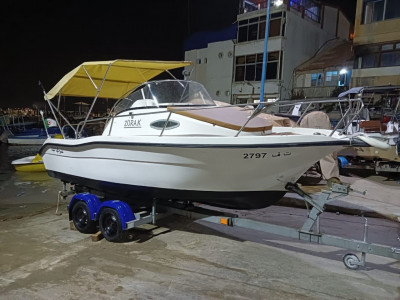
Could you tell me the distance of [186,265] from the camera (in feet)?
12.4

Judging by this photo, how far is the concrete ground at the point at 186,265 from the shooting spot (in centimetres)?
317

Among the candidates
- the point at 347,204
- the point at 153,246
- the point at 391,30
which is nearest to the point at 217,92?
the point at 391,30

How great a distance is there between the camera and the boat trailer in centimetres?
342

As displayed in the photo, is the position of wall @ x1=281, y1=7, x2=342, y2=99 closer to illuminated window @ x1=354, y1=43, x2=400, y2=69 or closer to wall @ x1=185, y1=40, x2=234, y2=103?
wall @ x1=185, y1=40, x2=234, y2=103

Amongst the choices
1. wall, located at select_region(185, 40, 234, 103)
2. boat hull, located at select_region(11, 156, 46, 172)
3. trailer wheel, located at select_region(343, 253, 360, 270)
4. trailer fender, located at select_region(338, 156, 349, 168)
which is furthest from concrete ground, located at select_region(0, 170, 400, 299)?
wall, located at select_region(185, 40, 234, 103)

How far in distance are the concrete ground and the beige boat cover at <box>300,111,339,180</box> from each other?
2011mm

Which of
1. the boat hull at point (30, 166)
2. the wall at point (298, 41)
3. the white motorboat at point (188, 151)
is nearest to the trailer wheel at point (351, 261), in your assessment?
the white motorboat at point (188, 151)

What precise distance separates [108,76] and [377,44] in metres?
14.4

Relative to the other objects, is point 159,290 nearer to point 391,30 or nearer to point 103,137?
point 103,137

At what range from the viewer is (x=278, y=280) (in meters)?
3.41

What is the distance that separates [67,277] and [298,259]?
9.01 feet

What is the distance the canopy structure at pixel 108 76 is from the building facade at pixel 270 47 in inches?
532

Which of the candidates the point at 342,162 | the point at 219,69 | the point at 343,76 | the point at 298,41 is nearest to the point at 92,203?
the point at 342,162

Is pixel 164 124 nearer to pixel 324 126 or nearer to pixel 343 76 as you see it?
pixel 324 126
